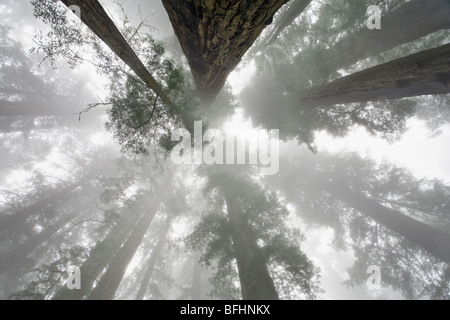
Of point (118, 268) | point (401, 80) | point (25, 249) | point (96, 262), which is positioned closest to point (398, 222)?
point (401, 80)

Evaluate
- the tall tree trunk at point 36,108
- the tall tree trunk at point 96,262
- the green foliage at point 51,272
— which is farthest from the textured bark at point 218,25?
the tall tree trunk at point 36,108

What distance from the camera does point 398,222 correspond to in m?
16.1

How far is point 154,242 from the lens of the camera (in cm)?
2419

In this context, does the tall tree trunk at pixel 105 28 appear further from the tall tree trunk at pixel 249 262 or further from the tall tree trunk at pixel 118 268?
the tall tree trunk at pixel 118 268

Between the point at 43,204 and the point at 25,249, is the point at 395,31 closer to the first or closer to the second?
the point at 43,204

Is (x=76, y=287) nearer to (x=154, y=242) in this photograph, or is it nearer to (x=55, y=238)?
(x=55, y=238)

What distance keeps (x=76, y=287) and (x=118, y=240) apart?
354cm

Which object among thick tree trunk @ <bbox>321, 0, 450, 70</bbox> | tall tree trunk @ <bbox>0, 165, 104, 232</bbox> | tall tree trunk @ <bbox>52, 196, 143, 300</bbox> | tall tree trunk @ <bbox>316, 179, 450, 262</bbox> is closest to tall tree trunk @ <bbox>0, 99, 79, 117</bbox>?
tall tree trunk @ <bbox>0, 165, 104, 232</bbox>

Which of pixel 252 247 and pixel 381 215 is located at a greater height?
pixel 252 247

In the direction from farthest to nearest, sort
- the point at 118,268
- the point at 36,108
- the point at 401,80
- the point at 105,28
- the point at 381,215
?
the point at 36,108
the point at 381,215
the point at 118,268
the point at 401,80
the point at 105,28

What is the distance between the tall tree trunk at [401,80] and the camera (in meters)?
6.10

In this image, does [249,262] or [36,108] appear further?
[36,108]

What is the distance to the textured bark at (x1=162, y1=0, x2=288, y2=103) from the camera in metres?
2.87

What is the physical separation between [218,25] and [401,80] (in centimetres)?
674
